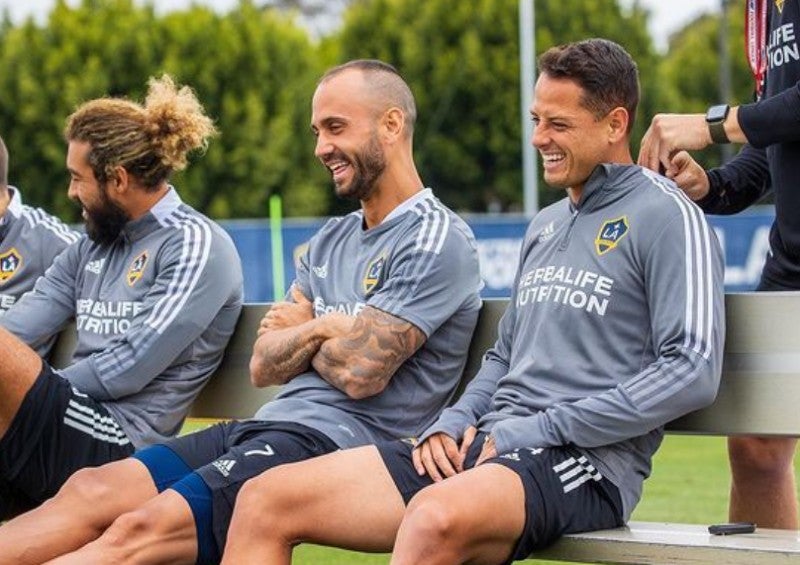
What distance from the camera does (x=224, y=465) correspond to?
502 centimetres

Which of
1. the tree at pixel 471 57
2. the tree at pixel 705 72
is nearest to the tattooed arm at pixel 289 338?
the tree at pixel 471 57

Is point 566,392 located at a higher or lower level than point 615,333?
lower

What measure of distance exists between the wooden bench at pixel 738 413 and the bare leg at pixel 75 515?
3.59 ft

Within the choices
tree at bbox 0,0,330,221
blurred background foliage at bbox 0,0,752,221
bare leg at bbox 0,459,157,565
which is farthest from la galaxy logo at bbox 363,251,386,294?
blurred background foliage at bbox 0,0,752,221

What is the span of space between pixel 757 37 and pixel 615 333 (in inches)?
47.3

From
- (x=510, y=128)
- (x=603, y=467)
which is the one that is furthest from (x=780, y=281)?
(x=510, y=128)

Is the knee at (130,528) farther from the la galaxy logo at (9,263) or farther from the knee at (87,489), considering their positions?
the la galaxy logo at (9,263)

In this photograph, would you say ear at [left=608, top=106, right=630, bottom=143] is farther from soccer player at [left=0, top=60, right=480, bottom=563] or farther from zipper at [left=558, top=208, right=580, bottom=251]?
soccer player at [left=0, top=60, right=480, bottom=563]

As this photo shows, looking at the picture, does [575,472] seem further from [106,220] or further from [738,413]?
[106,220]

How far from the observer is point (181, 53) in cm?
4050

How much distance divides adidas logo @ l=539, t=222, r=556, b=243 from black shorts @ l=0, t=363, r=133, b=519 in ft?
5.56

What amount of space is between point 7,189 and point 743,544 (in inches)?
145

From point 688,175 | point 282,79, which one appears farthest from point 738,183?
point 282,79

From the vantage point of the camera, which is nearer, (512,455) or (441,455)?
(512,455)
